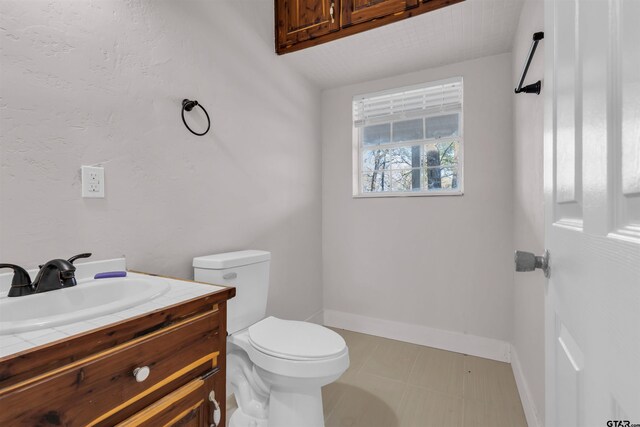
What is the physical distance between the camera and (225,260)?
1.49 metres

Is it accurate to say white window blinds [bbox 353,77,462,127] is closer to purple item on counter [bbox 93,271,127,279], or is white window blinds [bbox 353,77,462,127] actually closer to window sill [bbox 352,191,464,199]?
window sill [bbox 352,191,464,199]

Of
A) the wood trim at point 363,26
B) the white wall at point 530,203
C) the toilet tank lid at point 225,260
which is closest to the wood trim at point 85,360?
the toilet tank lid at point 225,260

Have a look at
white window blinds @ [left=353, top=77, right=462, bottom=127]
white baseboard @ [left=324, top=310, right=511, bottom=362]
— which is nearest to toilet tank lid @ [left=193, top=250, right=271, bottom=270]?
white baseboard @ [left=324, top=310, right=511, bottom=362]

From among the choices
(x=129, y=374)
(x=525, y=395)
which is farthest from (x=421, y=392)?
(x=129, y=374)

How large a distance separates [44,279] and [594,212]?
4.36 feet

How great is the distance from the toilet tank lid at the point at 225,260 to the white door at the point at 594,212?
127 cm

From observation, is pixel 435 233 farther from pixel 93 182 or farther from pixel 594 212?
pixel 93 182

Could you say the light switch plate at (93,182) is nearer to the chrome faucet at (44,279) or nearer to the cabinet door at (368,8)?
the chrome faucet at (44,279)

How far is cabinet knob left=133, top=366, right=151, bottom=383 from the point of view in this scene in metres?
0.71

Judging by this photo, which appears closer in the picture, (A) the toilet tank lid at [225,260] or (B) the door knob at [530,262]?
(B) the door knob at [530,262]

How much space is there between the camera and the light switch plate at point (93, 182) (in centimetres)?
114

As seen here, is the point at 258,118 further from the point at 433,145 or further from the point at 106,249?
the point at 433,145

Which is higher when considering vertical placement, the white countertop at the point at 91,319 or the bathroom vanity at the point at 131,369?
the white countertop at the point at 91,319

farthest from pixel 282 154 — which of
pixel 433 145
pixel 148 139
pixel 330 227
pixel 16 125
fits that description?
pixel 16 125
